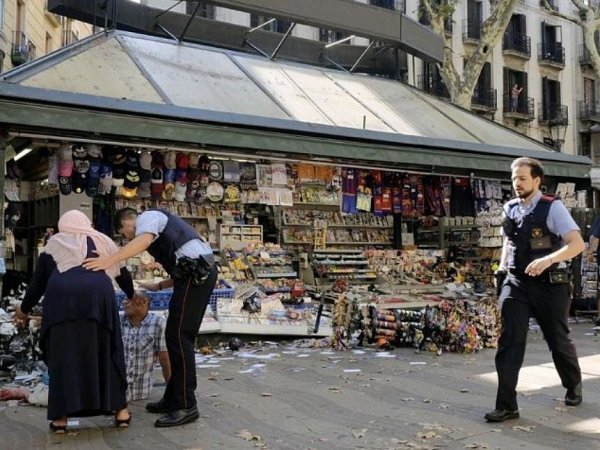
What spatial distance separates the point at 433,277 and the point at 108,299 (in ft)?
29.6

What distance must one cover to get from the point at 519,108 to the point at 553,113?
280 cm

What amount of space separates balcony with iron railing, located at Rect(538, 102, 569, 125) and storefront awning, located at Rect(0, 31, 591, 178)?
89.8ft

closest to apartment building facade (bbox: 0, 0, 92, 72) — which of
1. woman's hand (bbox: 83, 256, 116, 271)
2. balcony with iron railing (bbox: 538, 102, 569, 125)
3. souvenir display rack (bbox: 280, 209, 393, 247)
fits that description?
souvenir display rack (bbox: 280, 209, 393, 247)

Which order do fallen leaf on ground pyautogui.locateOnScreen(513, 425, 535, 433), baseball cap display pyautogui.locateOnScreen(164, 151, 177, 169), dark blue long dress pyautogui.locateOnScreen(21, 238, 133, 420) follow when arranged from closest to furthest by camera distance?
1. dark blue long dress pyautogui.locateOnScreen(21, 238, 133, 420)
2. fallen leaf on ground pyautogui.locateOnScreen(513, 425, 535, 433)
3. baseball cap display pyautogui.locateOnScreen(164, 151, 177, 169)

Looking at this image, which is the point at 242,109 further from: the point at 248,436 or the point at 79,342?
the point at 248,436

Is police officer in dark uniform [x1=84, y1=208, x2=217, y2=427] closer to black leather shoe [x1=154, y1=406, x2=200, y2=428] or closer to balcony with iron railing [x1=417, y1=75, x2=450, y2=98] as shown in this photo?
black leather shoe [x1=154, y1=406, x2=200, y2=428]

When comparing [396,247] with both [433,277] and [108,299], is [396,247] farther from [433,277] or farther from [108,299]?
[108,299]

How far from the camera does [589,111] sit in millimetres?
39188

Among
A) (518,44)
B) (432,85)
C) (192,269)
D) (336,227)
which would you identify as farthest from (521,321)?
(518,44)

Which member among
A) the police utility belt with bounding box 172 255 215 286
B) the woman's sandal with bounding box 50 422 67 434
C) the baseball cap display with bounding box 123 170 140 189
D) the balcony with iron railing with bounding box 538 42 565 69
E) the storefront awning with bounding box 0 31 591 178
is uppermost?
the balcony with iron railing with bounding box 538 42 565 69

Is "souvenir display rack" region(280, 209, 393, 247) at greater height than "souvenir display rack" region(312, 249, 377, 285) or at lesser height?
greater

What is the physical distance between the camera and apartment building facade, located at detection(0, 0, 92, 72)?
82.7 ft

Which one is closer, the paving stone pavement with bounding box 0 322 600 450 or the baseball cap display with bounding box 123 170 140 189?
the paving stone pavement with bounding box 0 322 600 450

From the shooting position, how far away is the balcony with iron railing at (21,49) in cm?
2559
